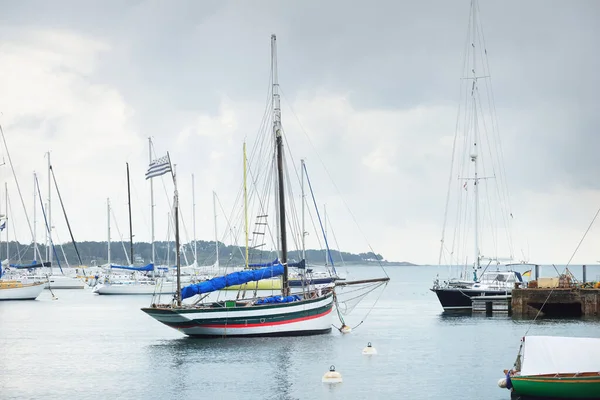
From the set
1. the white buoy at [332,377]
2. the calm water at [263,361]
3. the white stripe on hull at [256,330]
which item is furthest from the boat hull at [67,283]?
the white buoy at [332,377]

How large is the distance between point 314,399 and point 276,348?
17.1 m

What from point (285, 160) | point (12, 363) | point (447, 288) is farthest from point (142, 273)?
point (12, 363)

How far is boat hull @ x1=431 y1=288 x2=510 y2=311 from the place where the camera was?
277ft

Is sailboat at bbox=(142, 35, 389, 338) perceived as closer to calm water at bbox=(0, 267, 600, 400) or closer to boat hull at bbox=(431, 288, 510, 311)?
calm water at bbox=(0, 267, 600, 400)

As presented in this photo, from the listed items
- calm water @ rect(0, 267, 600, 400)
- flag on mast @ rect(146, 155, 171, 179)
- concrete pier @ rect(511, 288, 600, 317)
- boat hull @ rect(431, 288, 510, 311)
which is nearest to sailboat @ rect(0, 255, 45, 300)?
calm water @ rect(0, 267, 600, 400)

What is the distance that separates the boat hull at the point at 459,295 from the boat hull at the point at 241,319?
27.3 metres

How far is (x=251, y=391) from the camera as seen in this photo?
1674 inches

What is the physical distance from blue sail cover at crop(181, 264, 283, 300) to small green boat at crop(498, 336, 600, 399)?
94.7ft

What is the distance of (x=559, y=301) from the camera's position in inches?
3034

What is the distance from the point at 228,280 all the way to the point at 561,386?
32.1 meters

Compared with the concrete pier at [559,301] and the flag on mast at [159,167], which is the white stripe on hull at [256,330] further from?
the concrete pier at [559,301]

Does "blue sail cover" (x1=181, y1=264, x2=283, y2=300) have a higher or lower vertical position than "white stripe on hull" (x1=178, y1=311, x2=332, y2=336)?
higher

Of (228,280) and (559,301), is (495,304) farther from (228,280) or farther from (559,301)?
(228,280)

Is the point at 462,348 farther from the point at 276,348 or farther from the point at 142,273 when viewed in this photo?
the point at 142,273
